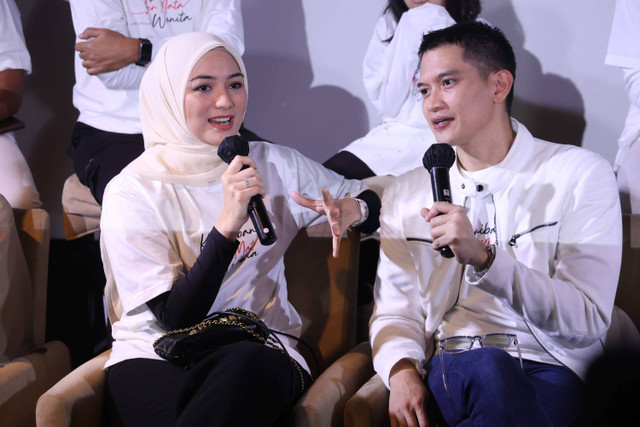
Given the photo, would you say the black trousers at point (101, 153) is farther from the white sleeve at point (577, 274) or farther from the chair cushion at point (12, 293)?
the white sleeve at point (577, 274)

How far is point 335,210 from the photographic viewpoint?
159 centimetres

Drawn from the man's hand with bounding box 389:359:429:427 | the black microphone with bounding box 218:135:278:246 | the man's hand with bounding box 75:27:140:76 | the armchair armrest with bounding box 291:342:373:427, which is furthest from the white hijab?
the man's hand with bounding box 389:359:429:427

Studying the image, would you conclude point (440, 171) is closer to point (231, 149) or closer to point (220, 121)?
point (231, 149)

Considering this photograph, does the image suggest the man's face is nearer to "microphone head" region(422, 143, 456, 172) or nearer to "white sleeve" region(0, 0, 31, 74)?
"microphone head" region(422, 143, 456, 172)

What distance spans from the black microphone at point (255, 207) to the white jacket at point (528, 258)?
0.33 m

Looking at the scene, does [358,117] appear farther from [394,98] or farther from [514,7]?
[514,7]

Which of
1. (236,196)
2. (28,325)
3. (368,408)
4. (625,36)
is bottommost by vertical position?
(28,325)

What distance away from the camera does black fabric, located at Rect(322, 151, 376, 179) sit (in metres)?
1.86

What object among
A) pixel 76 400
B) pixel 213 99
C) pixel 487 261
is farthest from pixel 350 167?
pixel 76 400

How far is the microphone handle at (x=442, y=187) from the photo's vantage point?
1.25m

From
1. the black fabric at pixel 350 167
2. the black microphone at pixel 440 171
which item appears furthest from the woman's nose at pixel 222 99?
the black microphone at pixel 440 171

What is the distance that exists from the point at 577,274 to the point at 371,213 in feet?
1.71

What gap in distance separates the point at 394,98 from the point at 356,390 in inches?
30.7

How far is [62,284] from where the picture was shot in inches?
82.0
